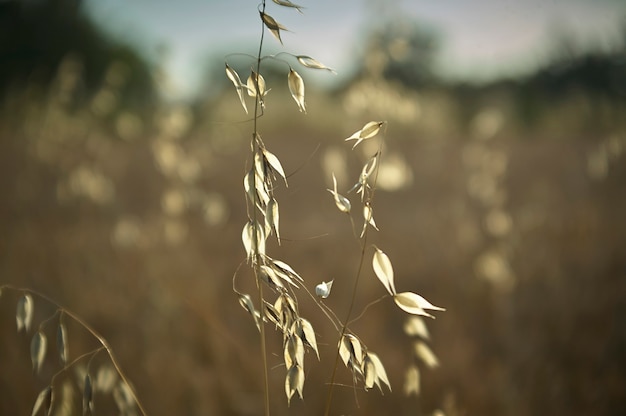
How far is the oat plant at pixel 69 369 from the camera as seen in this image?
64cm

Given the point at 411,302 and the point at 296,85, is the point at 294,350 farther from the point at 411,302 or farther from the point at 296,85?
the point at 296,85

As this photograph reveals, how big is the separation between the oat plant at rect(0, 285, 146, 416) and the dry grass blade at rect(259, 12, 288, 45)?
1.30ft

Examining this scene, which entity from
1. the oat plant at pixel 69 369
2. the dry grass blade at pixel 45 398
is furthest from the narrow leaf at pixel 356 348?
the dry grass blade at pixel 45 398

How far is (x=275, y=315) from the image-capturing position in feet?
2.02

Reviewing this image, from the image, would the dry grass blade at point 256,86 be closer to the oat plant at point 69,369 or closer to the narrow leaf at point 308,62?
the narrow leaf at point 308,62

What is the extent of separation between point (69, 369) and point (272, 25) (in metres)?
1.48

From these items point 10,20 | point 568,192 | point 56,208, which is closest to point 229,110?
point 10,20

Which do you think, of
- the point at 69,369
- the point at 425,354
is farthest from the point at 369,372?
the point at 69,369

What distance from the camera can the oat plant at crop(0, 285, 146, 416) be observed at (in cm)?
64

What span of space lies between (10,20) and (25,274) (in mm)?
7618

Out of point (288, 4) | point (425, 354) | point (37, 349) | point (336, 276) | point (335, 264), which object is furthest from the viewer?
point (335, 264)

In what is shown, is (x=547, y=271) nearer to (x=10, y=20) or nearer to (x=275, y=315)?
(x=275, y=315)

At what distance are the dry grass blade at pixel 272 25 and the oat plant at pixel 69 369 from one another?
40cm

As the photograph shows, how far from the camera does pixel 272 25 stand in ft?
1.82
